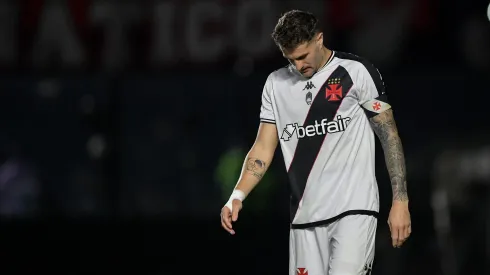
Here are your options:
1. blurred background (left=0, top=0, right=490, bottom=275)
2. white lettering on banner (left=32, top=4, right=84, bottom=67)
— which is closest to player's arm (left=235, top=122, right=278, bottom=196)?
blurred background (left=0, top=0, right=490, bottom=275)

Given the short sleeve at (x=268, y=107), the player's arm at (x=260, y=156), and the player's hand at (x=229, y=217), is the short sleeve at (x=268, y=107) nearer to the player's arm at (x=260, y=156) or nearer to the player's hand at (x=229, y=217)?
the player's arm at (x=260, y=156)

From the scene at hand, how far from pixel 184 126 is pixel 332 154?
6585 millimetres

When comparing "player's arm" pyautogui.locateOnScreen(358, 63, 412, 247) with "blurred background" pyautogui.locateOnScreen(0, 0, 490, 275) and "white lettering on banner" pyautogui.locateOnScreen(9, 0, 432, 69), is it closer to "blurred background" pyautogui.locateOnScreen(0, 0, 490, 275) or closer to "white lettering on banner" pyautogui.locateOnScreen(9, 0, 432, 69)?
"blurred background" pyautogui.locateOnScreen(0, 0, 490, 275)

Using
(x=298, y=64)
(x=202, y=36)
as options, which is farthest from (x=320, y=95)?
(x=202, y=36)

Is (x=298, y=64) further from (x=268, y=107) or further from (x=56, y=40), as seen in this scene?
(x=56, y=40)

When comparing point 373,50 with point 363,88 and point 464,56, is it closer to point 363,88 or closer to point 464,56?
point 464,56

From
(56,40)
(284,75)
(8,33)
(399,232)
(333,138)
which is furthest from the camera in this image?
(56,40)

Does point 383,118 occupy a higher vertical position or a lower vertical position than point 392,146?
higher

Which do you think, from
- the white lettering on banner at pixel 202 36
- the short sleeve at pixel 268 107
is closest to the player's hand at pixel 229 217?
the short sleeve at pixel 268 107

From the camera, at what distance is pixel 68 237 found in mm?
12742

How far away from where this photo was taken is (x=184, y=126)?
1299cm

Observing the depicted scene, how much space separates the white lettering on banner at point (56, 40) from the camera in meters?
12.9

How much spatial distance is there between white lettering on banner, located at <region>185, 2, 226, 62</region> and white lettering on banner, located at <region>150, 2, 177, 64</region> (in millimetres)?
186

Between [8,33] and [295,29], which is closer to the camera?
[295,29]
